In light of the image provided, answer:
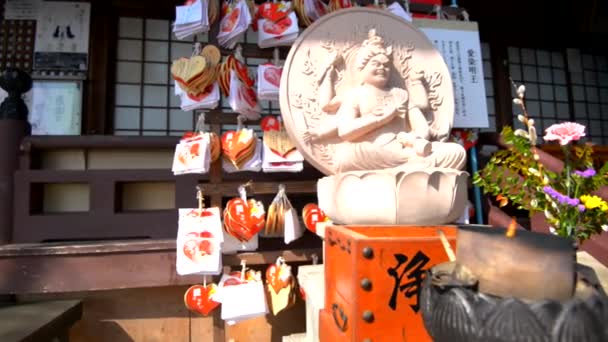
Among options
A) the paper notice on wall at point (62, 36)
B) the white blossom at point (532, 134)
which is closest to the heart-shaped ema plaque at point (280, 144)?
the white blossom at point (532, 134)

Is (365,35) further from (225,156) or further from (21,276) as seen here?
(21,276)

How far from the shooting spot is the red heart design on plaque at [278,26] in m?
2.94

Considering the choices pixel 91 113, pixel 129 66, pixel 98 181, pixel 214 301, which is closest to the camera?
pixel 214 301

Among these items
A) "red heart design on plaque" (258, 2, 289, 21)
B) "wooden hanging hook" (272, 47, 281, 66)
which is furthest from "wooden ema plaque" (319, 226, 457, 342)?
"red heart design on plaque" (258, 2, 289, 21)

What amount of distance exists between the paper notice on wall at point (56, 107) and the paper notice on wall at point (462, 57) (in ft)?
14.3

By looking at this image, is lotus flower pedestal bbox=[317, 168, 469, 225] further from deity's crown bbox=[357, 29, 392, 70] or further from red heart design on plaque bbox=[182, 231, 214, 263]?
red heart design on plaque bbox=[182, 231, 214, 263]

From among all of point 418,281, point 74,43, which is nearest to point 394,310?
point 418,281

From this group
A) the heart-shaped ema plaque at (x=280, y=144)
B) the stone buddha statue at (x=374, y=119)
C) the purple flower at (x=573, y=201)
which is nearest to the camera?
the purple flower at (x=573, y=201)

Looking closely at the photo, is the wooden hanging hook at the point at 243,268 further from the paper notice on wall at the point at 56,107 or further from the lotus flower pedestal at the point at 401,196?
the paper notice on wall at the point at 56,107

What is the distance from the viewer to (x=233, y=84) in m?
2.79

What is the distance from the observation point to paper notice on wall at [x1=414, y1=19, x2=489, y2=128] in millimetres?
3598

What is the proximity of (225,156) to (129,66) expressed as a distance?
3.22 metres

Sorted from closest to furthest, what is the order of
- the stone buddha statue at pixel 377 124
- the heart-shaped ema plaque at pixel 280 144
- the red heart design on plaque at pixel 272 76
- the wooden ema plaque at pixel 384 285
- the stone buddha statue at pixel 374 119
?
the wooden ema plaque at pixel 384 285 → the stone buddha statue at pixel 374 119 → the stone buddha statue at pixel 377 124 → the heart-shaped ema plaque at pixel 280 144 → the red heart design on plaque at pixel 272 76

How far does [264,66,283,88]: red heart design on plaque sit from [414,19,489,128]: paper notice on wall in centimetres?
168
